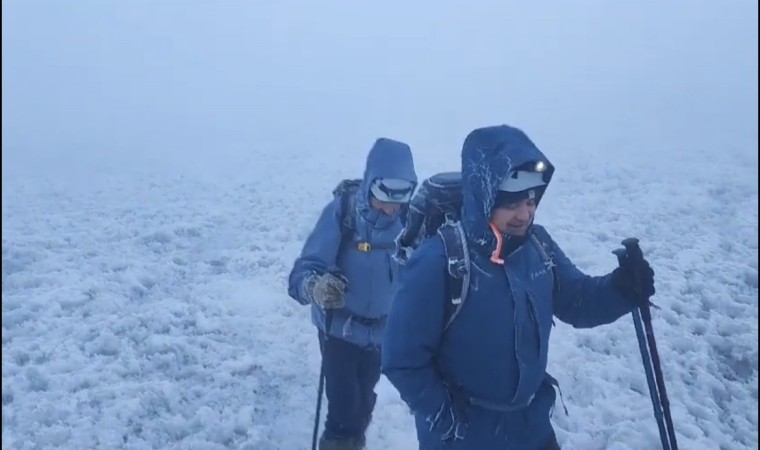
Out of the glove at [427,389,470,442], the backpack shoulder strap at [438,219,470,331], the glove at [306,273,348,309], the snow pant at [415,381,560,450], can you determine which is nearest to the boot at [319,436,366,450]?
the glove at [306,273,348,309]

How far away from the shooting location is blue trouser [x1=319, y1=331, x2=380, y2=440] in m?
4.39

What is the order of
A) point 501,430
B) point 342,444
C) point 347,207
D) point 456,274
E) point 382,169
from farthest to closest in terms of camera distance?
point 342,444 < point 347,207 < point 382,169 < point 501,430 < point 456,274

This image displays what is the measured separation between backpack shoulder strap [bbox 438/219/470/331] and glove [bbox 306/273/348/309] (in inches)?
55.5

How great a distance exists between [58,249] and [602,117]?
21317 millimetres

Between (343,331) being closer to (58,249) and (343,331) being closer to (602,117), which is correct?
(58,249)

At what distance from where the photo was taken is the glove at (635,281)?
2.83m

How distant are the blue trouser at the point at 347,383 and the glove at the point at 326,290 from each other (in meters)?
0.46

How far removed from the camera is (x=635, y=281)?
2844 millimetres

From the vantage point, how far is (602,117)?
2588cm

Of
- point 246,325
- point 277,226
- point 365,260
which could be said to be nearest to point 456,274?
point 365,260

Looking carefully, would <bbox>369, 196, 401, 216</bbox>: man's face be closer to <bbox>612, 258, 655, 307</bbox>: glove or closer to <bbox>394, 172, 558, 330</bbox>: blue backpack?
<bbox>394, 172, 558, 330</bbox>: blue backpack

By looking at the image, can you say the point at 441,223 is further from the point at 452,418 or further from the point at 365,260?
the point at 365,260

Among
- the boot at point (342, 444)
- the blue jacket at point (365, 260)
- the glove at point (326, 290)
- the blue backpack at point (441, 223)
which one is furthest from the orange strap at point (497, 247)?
the boot at point (342, 444)

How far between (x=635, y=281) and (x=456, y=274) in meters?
0.87
